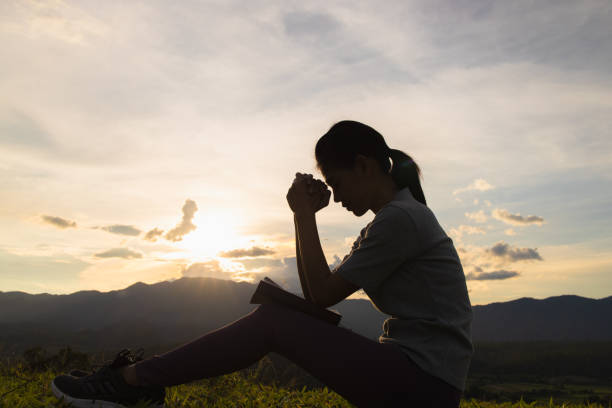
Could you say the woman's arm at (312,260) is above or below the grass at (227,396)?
above

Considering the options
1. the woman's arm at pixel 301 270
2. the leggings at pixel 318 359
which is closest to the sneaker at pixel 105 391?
the leggings at pixel 318 359

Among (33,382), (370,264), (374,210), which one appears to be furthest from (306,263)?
(33,382)

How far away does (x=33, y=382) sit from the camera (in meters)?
5.00

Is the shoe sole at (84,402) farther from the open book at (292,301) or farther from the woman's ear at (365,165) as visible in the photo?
the woman's ear at (365,165)

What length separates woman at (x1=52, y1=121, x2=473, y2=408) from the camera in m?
2.53

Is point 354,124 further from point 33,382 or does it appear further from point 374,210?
point 33,382

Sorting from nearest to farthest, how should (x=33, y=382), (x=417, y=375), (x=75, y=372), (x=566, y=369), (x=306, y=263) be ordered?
(x=417, y=375) < (x=306, y=263) < (x=75, y=372) < (x=33, y=382) < (x=566, y=369)

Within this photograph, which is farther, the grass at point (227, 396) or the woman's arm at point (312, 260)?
the grass at point (227, 396)

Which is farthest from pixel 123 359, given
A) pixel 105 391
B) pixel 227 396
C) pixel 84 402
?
pixel 227 396

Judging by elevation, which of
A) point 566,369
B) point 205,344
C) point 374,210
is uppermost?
point 374,210

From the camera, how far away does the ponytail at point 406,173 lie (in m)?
3.19

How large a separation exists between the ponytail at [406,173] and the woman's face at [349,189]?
0.89 feet

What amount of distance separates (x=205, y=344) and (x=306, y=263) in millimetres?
839

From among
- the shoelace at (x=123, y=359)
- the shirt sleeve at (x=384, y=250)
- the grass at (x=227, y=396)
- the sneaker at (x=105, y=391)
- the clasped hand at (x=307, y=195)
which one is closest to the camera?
the shirt sleeve at (x=384, y=250)
